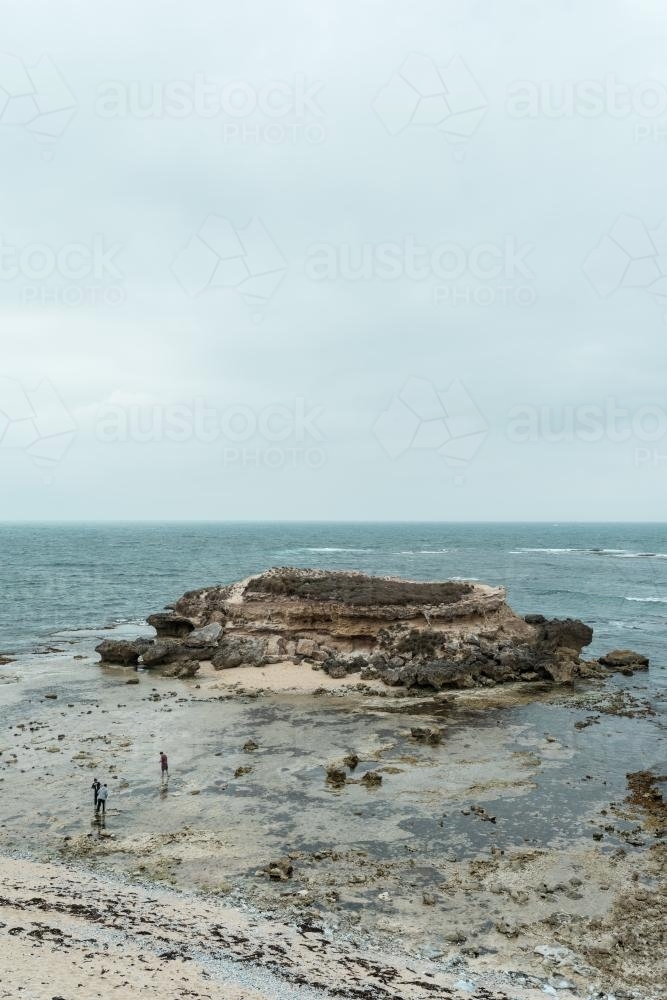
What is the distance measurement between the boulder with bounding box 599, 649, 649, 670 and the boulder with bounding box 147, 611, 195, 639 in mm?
26972

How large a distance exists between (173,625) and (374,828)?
3015cm

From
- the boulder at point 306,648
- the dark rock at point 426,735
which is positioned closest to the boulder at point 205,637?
the boulder at point 306,648

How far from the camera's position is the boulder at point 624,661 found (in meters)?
41.8

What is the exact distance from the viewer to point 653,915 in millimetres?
15242

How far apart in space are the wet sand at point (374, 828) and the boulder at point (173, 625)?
1316 centimetres

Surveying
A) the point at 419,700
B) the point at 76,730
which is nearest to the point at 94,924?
the point at 76,730

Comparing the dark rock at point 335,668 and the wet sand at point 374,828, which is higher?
the dark rock at point 335,668

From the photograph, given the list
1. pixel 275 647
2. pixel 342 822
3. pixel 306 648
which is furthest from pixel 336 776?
pixel 275 647

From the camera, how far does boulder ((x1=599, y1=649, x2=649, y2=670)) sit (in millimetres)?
41781

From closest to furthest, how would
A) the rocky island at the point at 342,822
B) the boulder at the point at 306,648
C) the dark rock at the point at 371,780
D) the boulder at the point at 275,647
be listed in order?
the rocky island at the point at 342,822 → the dark rock at the point at 371,780 → the boulder at the point at 306,648 → the boulder at the point at 275,647

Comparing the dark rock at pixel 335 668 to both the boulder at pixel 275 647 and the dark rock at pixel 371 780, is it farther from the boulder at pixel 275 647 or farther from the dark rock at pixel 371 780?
the dark rock at pixel 371 780

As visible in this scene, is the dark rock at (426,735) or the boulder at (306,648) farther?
the boulder at (306,648)

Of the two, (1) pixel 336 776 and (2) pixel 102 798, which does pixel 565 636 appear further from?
(2) pixel 102 798

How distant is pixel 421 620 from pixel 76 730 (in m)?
20.0
